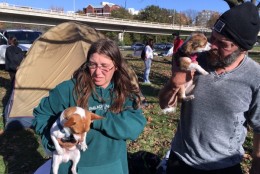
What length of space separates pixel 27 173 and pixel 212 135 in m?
3.82

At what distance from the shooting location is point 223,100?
2.13 meters

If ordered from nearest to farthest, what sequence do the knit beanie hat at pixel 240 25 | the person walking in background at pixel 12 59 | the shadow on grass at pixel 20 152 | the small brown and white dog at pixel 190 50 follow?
1. the small brown and white dog at pixel 190 50
2. the knit beanie hat at pixel 240 25
3. the shadow on grass at pixel 20 152
4. the person walking in background at pixel 12 59

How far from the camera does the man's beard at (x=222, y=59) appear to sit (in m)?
2.07

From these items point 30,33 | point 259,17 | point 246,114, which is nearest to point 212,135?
point 246,114

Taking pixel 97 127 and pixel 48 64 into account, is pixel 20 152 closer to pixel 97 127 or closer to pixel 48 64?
pixel 48 64

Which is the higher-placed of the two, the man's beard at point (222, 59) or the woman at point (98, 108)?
the man's beard at point (222, 59)

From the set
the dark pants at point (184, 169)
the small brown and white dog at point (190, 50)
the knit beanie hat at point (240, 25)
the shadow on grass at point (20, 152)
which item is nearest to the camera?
the small brown and white dog at point (190, 50)

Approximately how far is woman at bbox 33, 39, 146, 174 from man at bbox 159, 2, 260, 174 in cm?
31

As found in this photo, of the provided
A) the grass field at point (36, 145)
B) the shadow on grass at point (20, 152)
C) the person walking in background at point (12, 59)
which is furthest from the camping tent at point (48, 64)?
the person walking in background at point (12, 59)

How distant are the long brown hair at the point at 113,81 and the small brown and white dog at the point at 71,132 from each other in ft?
0.49

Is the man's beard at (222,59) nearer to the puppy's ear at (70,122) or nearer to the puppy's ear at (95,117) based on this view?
the puppy's ear at (95,117)

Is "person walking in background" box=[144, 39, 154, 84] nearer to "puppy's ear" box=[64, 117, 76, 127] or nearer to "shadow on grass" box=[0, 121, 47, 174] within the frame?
"shadow on grass" box=[0, 121, 47, 174]

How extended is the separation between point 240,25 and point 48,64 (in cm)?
595

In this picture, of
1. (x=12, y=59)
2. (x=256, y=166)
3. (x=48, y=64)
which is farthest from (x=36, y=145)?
(x=12, y=59)
